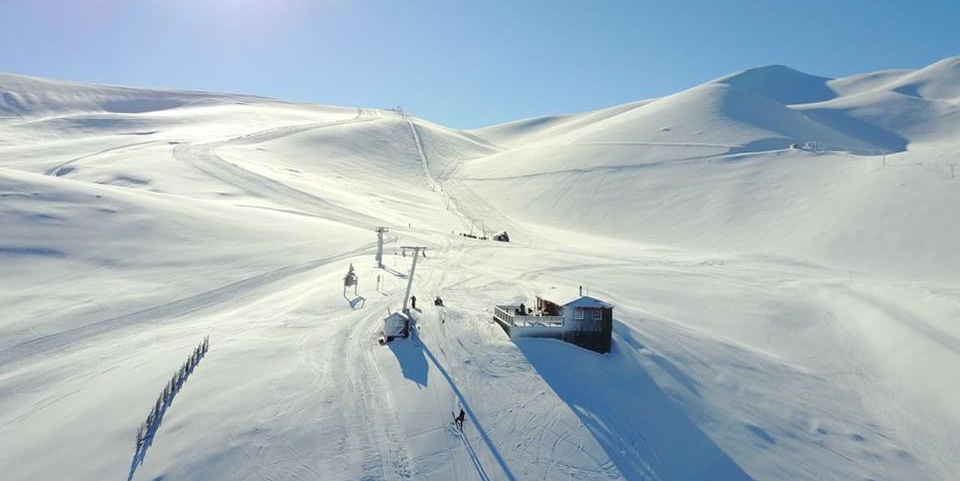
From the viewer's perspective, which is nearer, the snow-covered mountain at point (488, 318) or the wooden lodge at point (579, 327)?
the snow-covered mountain at point (488, 318)

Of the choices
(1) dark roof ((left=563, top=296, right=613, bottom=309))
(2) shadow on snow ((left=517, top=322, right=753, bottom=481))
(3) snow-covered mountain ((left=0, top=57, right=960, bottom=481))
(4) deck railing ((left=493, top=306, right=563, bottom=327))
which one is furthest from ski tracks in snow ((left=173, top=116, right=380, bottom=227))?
(2) shadow on snow ((left=517, top=322, right=753, bottom=481))

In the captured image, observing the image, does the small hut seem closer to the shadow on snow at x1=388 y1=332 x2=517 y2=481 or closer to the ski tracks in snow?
the shadow on snow at x1=388 y1=332 x2=517 y2=481

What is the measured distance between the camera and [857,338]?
26.6 metres

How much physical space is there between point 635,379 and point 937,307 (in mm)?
18939

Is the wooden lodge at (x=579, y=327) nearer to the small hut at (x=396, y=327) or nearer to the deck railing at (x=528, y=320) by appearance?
the deck railing at (x=528, y=320)

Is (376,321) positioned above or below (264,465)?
above

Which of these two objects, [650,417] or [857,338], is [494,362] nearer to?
[650,417]

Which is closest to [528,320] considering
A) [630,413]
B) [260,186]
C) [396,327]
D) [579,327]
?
[579,327]

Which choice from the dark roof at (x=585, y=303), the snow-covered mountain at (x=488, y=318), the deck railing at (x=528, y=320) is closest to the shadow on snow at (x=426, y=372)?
the snow-covered mountain at (x=488, y=318)

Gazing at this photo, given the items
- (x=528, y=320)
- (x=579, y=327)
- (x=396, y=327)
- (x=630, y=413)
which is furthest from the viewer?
(x=528, y=320)

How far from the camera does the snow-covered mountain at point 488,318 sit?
603 inches

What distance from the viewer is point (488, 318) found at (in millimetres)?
22297

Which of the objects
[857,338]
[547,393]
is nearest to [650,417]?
[547,393]

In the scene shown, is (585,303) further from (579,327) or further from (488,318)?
(488,318)
